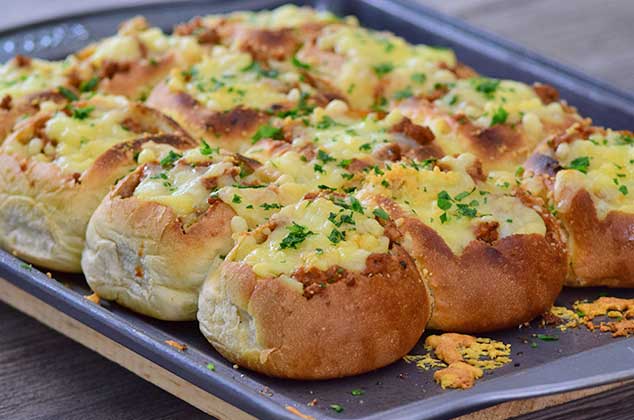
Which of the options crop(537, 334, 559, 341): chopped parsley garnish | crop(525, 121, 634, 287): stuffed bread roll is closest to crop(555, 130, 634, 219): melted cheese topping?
crop(525, 121, 634, 287): stuffed bread roll

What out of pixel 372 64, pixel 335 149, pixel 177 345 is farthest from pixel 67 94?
pixel 177 345

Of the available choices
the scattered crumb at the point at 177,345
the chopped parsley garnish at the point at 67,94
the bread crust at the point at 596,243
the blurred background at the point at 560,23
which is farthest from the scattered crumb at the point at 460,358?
the blurred background at the point at 560,23

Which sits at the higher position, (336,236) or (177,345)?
(336,236)

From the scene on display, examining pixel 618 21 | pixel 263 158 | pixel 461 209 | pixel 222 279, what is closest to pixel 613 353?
pixel 461 209

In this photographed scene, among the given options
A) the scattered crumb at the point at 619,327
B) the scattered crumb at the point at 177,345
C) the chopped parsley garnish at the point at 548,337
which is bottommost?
the scattered crumb at the point at 619,327

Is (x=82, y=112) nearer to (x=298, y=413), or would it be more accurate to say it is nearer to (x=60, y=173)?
(x=60, y=173)

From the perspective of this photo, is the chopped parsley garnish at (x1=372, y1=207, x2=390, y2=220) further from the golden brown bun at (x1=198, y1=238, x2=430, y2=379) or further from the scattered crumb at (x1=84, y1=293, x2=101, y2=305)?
the scattered crumb at (x1=84, y1=293, x2=101, y2=305)

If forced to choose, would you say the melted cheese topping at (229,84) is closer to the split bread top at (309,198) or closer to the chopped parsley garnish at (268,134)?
the split bread top at (309,198)
